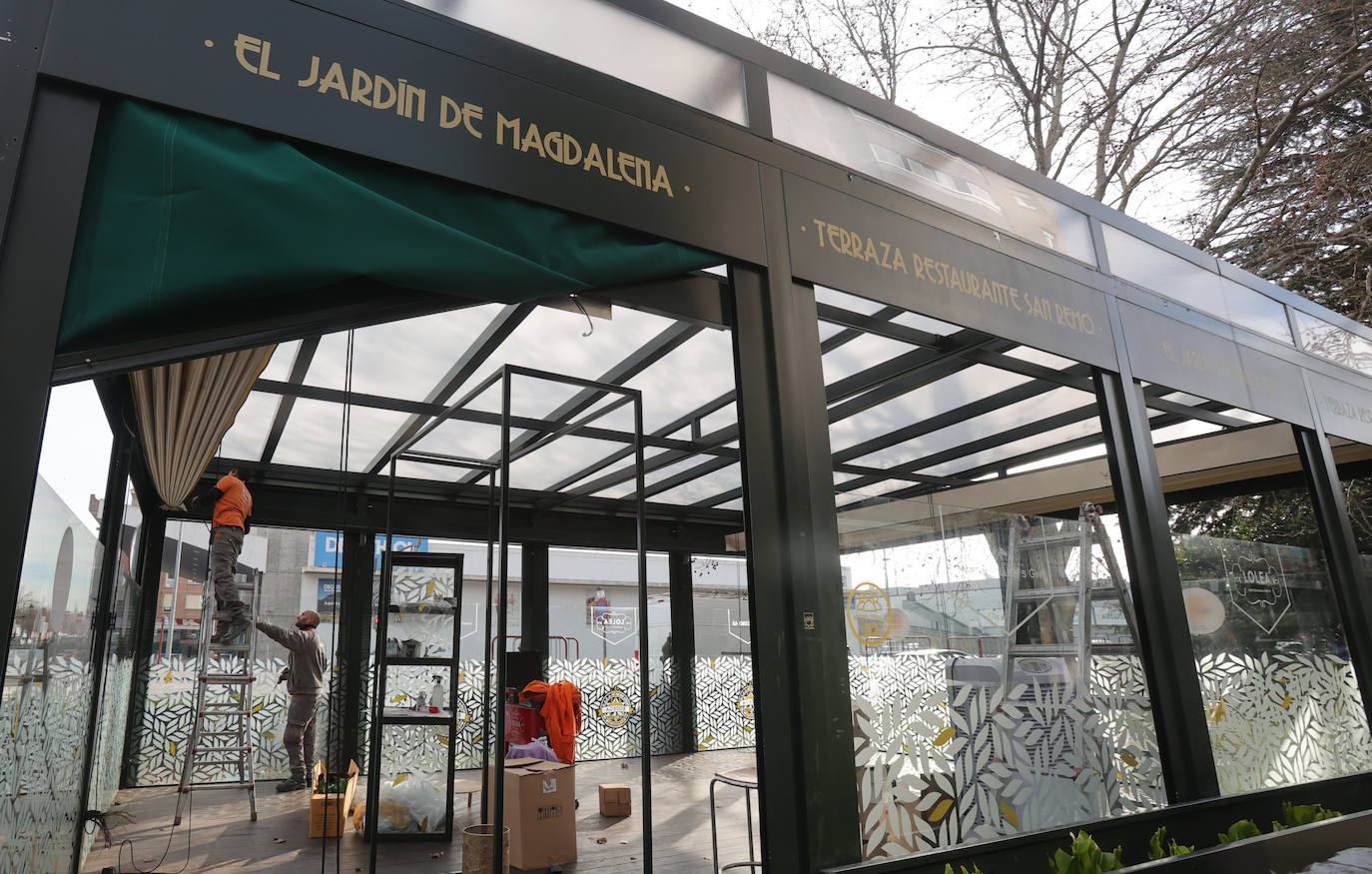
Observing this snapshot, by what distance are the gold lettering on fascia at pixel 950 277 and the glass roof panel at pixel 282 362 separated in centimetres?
260

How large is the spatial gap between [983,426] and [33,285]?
5060 mm

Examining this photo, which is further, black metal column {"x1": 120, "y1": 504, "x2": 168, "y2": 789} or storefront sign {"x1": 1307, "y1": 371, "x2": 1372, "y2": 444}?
black metal column {"x1": 120, "y1": 504, "x2": 168, "y2": 789}

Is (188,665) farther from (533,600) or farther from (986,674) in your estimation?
(986,674)

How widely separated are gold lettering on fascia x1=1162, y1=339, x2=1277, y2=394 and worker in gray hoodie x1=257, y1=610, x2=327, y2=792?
612 centimetres

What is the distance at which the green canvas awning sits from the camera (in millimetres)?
1547

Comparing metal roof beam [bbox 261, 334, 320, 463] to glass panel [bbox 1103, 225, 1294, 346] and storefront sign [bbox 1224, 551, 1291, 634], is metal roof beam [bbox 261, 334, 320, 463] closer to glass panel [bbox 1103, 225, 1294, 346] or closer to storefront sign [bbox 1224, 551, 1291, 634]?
glass panel [bbox 1103, 225, 1294, 346]

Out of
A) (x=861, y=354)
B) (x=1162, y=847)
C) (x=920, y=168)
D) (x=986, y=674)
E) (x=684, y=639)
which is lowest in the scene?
(x=1162, y=847)

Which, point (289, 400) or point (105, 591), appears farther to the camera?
point (289, 400)

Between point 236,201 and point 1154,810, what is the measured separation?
11.4ft

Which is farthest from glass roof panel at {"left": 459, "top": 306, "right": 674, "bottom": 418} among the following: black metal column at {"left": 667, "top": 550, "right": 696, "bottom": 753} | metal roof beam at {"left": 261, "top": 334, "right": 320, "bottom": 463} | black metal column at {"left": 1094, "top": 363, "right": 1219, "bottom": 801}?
black metal column at {"left": 667, "top": 550, "right": 696, "bottom": 753}

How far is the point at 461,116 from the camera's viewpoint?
2.01m

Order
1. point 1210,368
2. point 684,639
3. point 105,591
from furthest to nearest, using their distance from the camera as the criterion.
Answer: point 684,639 < point 1210,368 < point 105,591

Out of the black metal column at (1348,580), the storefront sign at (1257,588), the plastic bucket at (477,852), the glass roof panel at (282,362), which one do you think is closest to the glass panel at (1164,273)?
the black metal column at (1348,580)

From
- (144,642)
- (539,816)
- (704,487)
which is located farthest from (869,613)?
(144,642)
